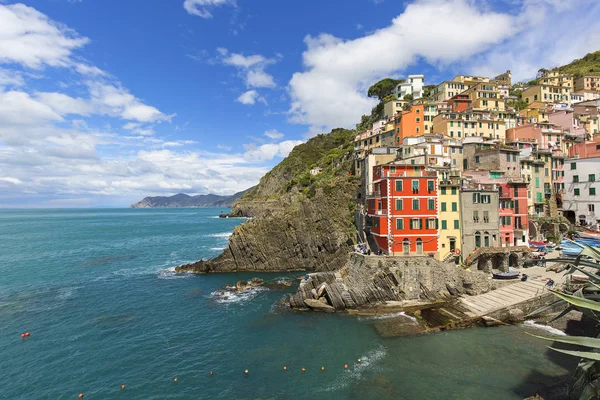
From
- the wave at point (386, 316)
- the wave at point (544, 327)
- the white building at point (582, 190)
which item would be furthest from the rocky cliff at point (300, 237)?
the white building at point (582, 190)

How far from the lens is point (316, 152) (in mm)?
161375

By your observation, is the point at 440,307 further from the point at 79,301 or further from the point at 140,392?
the point at 79,301

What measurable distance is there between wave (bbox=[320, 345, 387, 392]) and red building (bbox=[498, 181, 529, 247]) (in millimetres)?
28305

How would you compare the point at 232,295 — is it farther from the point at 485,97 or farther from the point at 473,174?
the point at 485,97

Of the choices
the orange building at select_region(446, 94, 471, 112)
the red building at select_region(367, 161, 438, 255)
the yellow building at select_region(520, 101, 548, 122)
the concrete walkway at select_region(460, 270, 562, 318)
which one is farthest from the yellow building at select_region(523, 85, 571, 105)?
the red building at select_region(367, 161, 438, 255)

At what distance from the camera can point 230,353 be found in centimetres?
3014

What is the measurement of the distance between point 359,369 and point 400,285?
52.4 ft

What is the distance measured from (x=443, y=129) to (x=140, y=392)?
7030 centimetres

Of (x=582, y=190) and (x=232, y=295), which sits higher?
(x=582, y=190)

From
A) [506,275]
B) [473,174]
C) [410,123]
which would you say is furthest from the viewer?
A: [410,123]

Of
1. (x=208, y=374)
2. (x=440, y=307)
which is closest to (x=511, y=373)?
(x=440, y=307)

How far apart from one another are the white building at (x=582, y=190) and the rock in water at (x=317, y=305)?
50020mm

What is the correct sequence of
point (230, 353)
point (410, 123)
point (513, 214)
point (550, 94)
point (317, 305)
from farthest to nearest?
1. point (550, 94)
2. point (410, 123)
3. point (513, 214)
4. point (317, 305)
5. point (230, 353)

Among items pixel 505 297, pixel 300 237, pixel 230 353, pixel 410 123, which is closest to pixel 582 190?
pixel 410 123
